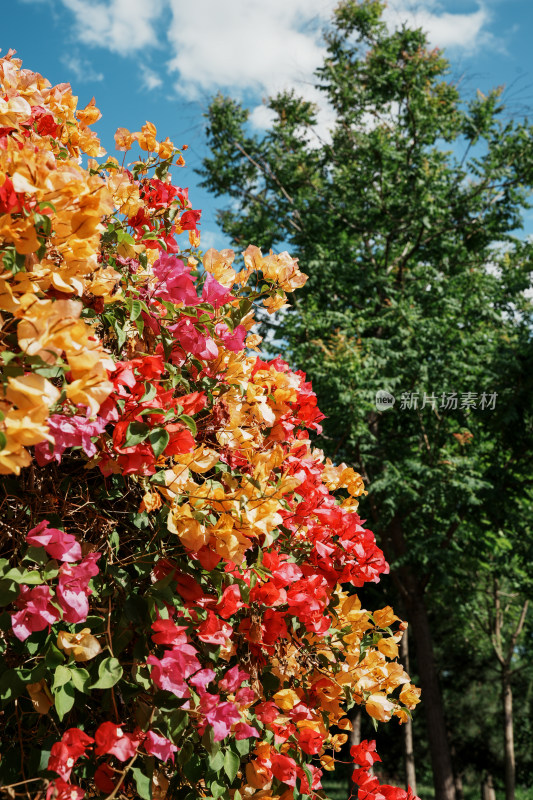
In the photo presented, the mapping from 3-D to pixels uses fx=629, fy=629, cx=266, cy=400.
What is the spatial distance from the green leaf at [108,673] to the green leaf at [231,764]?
28 centimetres

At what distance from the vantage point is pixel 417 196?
8.08 metres

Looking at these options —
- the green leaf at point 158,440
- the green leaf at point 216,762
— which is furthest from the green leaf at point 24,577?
the green leaf at point 216,762

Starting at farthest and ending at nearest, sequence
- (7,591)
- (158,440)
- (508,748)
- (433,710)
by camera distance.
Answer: (508,748) < (433,710) < (158,440) < (7,591)

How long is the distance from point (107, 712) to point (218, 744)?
0.71 ft

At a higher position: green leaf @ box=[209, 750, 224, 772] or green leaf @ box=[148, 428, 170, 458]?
green leaf @ box=[148, 428, 170, 458]

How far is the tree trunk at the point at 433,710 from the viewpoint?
758 cm

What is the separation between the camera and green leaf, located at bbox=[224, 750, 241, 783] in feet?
3.71

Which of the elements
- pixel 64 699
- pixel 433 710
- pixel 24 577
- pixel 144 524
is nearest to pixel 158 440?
pixel 144 524

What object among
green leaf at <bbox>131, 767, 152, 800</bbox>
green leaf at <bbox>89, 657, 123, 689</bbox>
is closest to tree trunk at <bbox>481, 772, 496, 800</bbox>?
green leaf at <bbox>131, 767, 152, 800</bbox>

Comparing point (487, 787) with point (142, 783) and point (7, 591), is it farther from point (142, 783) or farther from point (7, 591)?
point (7, 591)

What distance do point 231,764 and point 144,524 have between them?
1.51ft

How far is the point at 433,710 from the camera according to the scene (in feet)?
25.1

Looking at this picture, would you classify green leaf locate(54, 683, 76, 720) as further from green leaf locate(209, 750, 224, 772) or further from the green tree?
the green tree

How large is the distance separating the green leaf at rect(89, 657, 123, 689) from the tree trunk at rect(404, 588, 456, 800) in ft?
24.2
